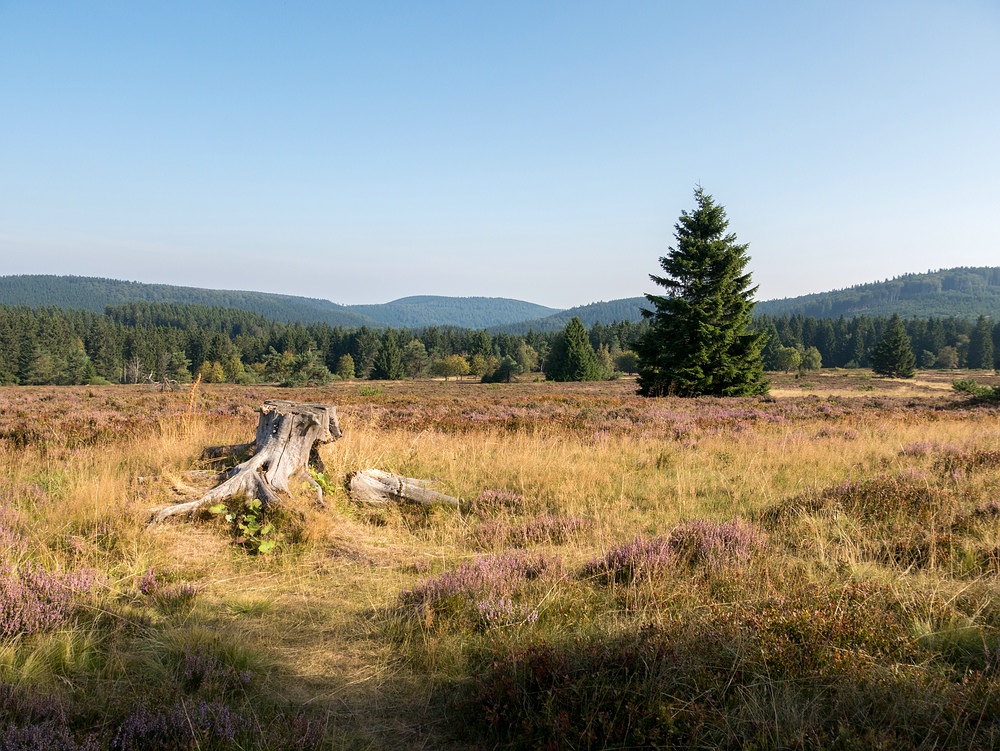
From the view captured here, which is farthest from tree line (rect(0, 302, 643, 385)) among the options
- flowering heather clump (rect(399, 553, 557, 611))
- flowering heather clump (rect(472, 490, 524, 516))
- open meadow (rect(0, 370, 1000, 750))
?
flowering heather clump (rect(399, 553, 557, 611))

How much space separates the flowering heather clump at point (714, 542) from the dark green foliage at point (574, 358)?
244 feet

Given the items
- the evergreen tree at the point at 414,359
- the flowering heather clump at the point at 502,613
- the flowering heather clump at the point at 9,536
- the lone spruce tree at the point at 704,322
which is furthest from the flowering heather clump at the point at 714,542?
the evergreen tree at the point at 414,359

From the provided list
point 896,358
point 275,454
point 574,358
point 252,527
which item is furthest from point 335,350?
point 252,527

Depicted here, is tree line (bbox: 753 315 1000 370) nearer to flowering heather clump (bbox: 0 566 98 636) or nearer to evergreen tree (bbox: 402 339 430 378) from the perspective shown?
evergreen tree (bbox: 402 339 430 378)

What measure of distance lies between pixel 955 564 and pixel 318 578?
4792 millimetres

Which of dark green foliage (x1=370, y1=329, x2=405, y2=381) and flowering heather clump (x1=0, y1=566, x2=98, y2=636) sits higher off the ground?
flowering heather clump (x1=0, y1=566, x2=98, y2=636)

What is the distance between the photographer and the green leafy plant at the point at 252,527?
4.71 meters

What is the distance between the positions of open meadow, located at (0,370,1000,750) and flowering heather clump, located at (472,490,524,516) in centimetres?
3

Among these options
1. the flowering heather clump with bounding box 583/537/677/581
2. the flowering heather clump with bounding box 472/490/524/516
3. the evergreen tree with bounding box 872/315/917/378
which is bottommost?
the flowering heather clump with bounding box 472/490/524/516

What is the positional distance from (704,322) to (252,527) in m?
22.2

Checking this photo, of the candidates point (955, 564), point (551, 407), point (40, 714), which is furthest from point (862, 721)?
point (551, 407)

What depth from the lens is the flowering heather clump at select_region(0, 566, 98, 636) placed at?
301 centimetres

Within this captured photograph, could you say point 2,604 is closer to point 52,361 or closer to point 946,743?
point 946,743

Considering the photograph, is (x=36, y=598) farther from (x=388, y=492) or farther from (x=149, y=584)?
(x=388, y=492)
